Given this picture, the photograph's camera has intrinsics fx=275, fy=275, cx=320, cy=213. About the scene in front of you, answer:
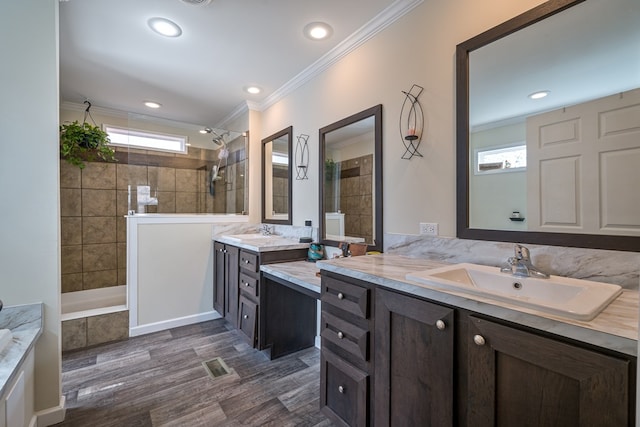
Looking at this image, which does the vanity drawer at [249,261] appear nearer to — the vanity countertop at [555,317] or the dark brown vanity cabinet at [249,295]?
the dark brown vanity cabinet at [249,295]

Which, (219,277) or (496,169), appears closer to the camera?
(496,169)

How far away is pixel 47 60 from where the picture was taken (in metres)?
1.58

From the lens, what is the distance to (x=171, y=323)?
3.00m

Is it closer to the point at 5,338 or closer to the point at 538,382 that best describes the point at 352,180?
the point at 538,382

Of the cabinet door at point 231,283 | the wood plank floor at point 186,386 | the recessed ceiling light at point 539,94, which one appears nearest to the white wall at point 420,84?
the recessed ceiling light at point 539,94

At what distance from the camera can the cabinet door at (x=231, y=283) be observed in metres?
2.73

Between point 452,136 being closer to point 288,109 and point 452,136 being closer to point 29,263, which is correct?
point 288,109

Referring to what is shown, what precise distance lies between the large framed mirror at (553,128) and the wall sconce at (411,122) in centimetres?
25

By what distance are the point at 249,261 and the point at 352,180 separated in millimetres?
1168

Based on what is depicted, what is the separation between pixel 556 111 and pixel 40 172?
8.91 feet

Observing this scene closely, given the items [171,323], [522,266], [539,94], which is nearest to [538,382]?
[522,266]

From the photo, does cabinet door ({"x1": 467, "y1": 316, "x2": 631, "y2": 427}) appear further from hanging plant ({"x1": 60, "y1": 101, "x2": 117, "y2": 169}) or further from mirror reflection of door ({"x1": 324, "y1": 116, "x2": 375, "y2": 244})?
hanging plant ({"x1": 60, "y1": 101, "x2": 117, "y2": 169})

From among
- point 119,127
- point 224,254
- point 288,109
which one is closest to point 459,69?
point 288,109

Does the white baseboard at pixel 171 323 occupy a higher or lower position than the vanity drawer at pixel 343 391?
lower
